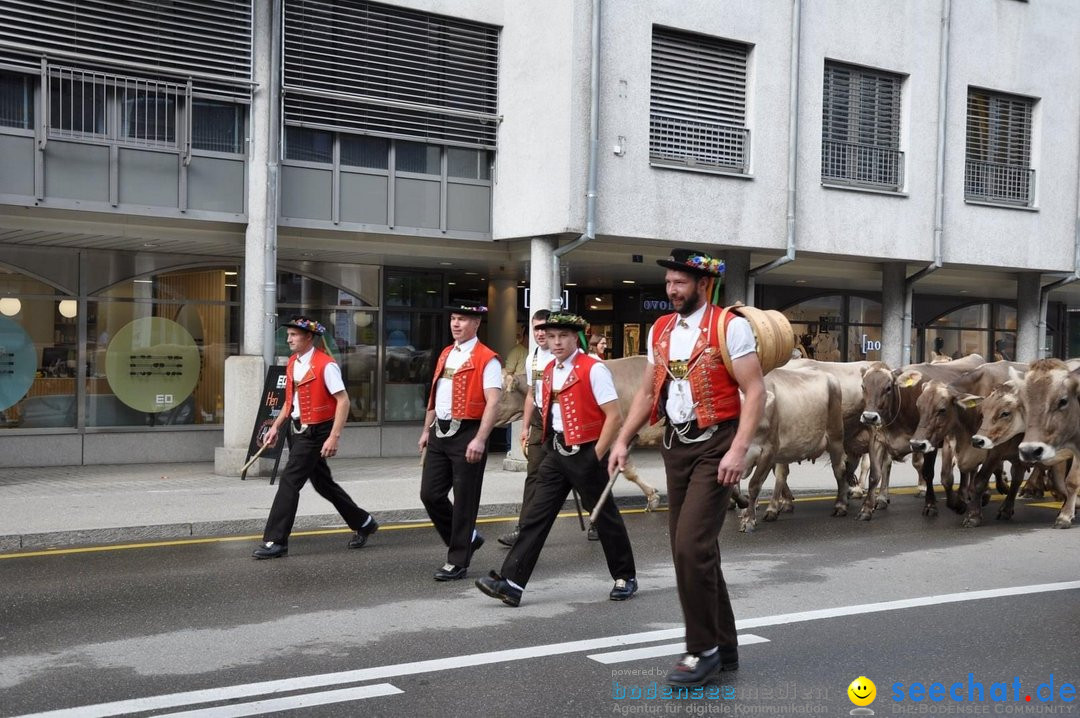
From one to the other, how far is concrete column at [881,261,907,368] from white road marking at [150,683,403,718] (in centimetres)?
1678

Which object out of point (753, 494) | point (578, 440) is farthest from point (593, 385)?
point (753, 494)

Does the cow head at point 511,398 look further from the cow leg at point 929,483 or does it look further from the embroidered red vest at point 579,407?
the embroidered red vest at point 579,407

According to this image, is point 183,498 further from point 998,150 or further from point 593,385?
point 998,150

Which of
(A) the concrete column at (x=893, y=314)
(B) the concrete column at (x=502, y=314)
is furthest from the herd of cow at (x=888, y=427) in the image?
(B) the concrete column at (x=502, y=314)

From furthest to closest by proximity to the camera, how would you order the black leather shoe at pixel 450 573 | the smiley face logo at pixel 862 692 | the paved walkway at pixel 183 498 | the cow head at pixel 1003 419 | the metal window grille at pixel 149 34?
the metal window grille at pixel 149 34 → the cow head at pixel 1003 419 → the paved walkway at pixel 183 498 → the black leather shoe at pixel 450 573 → the smiley face logo at pixel 862 692

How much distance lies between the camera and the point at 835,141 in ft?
63.5

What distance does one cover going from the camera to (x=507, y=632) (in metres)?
7.02

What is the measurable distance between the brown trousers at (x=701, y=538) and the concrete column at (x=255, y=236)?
34.0 ft

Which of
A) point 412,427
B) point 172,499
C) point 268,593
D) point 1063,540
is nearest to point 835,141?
point 412,427

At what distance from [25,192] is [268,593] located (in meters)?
8.23

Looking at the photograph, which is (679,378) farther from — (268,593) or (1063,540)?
(1063,540)

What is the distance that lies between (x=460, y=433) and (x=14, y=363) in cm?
982

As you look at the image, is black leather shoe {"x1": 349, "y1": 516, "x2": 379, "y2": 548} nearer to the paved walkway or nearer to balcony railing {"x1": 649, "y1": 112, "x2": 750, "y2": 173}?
the paved walkway

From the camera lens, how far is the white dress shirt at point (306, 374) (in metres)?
9.70
